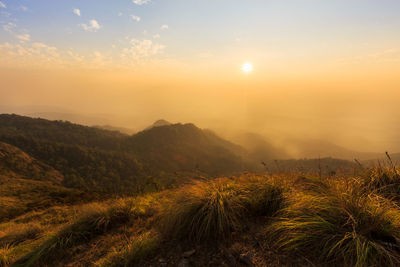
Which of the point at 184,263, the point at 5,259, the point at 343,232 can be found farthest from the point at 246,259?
the point at 5,259

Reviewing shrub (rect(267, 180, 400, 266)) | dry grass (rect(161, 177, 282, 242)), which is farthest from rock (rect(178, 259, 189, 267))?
shrub (rect(267, 180, 400, 266))

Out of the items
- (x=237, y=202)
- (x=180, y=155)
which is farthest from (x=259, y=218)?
(x=180, y=155)

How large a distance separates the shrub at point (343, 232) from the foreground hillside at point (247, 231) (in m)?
0.01

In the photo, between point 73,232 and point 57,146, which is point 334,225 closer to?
point 73,232

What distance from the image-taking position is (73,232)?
12.8 feet

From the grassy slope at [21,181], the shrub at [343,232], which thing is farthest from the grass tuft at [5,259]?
the grassy slope at [21,181]

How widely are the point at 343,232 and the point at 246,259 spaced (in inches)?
51.1

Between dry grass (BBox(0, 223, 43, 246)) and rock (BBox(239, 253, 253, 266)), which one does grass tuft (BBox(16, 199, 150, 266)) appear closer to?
dry grass (BBox(0, 223, 43, 246))

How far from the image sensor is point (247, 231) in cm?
300

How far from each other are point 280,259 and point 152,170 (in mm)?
71605

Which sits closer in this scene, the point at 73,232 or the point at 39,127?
the point at 73,232

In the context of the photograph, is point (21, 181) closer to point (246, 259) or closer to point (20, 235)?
point (20, 235)

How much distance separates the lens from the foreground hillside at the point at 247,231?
2.27 m

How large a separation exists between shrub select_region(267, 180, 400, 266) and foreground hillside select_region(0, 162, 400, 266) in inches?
0.4
